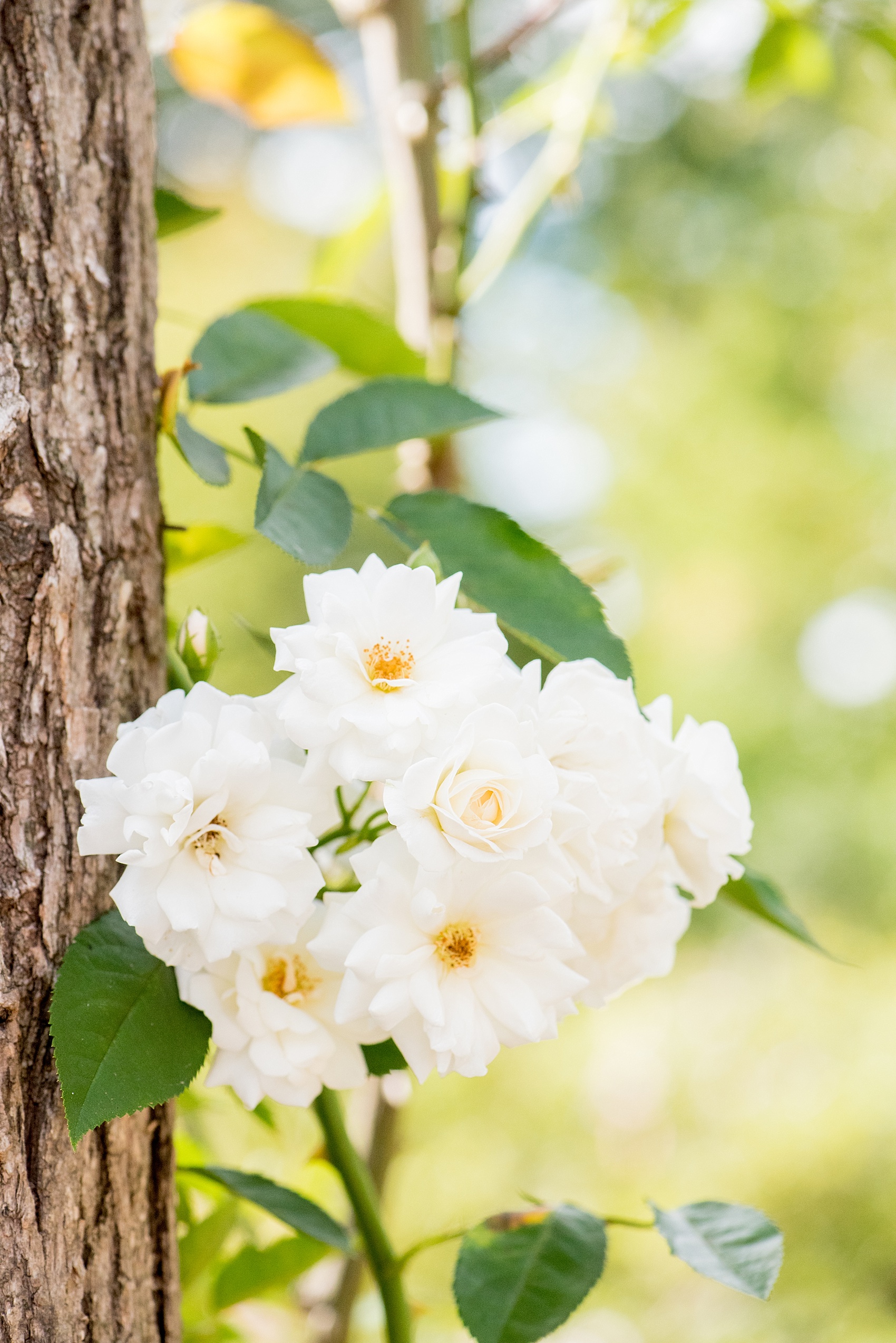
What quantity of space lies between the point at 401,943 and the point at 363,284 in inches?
89.9

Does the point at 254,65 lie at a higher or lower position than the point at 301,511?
higher

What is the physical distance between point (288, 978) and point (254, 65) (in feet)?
1.78

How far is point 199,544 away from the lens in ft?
1.66

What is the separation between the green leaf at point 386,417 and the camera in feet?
1.35

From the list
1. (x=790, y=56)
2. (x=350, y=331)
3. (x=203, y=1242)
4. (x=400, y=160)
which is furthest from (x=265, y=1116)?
(x=790, y=56)

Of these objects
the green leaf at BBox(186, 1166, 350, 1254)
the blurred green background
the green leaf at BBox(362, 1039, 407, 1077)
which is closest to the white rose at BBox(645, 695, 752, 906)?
the green leaf at BBox(362, 1039, 407, 1077)

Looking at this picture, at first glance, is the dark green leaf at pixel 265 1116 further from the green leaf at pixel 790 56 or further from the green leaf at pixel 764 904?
the green leaf at pixel 790 56

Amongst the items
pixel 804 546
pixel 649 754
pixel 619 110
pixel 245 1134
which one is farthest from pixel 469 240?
pixel 619 110

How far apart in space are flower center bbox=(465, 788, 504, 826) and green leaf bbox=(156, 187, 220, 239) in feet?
1.15

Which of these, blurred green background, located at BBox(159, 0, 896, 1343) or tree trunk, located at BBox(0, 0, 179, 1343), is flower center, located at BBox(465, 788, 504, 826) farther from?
blurred green background, located at BBox(159, 0, 896, 1343)

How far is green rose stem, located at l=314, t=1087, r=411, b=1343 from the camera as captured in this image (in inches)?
16.3

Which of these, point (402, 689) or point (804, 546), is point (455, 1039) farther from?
point (804, 546)

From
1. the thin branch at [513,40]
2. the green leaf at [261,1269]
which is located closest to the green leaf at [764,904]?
the green leaf at [261,1269]

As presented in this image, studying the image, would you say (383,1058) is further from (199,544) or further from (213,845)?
(199,544)
